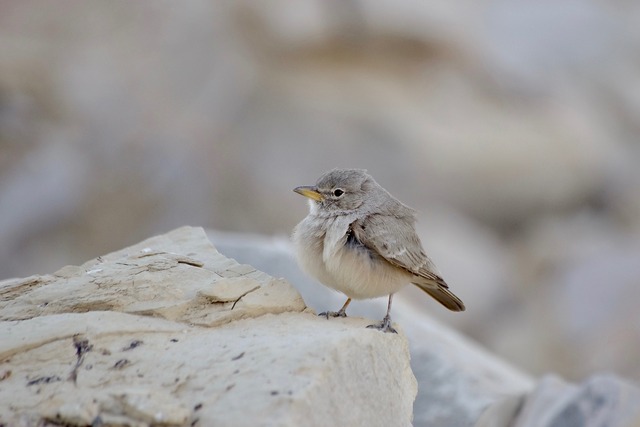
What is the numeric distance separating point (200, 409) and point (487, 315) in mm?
8604

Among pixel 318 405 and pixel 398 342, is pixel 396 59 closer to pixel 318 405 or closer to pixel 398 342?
pixel 398 342

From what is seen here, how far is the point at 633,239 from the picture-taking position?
44.5 ft

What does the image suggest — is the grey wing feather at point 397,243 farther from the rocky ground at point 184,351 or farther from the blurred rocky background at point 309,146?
the blurred rocky background at point 309,146

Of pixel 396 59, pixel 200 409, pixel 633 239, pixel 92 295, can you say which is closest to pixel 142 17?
pixel 396 59

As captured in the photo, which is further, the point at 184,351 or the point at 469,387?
the point at 469,387

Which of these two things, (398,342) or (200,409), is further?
(398,342)

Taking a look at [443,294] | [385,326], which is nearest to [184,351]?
[385,326]

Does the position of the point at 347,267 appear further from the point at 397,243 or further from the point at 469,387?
the point at 469,387

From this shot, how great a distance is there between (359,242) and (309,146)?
7.46 meters

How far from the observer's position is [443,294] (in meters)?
6.20

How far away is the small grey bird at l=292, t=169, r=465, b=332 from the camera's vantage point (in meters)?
5.45

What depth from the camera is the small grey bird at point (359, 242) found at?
5449mm

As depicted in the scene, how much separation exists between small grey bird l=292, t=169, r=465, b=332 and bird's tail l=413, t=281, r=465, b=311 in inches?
0.9

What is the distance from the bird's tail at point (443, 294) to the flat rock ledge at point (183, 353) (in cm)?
99
